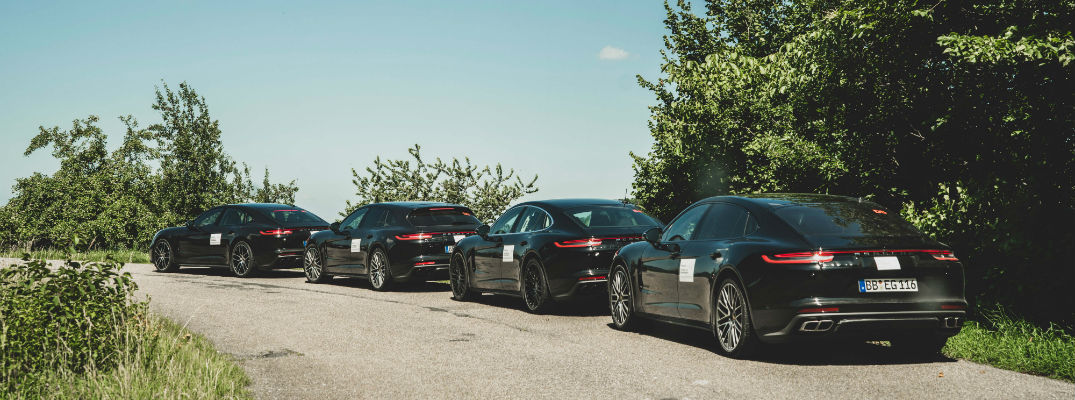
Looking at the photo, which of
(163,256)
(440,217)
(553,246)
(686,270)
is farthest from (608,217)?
(163,256)

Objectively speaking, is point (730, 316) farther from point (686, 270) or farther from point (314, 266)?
point (314, 266)

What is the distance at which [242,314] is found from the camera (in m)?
11.9

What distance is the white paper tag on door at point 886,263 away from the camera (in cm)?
734

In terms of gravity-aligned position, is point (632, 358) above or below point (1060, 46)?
below

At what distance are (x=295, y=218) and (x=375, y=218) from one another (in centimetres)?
386

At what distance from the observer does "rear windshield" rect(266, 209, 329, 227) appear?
19562 mm

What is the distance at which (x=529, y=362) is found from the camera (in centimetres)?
805

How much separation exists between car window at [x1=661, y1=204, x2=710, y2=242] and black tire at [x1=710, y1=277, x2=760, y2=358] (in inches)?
39.6

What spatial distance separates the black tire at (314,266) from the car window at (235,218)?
7.41ft

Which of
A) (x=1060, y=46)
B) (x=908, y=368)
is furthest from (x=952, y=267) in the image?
(x=1060, y=46)

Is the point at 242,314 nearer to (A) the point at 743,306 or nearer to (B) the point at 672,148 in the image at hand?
(A) the point at 743,306

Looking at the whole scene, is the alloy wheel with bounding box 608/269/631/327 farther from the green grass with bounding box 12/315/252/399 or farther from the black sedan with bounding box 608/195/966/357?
the green grass with bounding box 12/315/252/399

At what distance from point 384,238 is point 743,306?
9.11m

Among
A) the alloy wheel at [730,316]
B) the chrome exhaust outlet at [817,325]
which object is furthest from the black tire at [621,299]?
the chrome exhaust outlet at [817,325]
